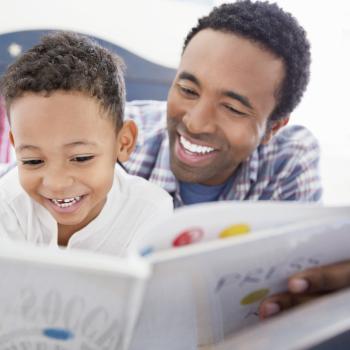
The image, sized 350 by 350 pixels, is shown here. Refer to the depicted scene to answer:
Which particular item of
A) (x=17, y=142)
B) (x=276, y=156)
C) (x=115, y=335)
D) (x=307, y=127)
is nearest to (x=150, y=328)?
(x=115, y=335)

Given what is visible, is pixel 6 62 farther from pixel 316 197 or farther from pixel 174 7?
pixel 316 197

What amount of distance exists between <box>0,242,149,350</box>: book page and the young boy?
0.22m

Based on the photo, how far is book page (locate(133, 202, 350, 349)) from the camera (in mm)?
313

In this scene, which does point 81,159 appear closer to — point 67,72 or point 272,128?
point 67,72

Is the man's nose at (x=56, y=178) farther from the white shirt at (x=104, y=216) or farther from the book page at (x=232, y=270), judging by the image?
the book page at (x=232, y=270)

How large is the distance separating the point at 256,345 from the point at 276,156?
55 centimetres

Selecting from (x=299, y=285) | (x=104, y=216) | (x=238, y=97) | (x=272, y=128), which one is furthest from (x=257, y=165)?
(x=299, y=285)

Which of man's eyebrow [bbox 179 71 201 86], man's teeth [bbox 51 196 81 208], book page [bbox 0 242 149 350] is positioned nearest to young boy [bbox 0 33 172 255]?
man's teeth [bbox 51 196 81 208]

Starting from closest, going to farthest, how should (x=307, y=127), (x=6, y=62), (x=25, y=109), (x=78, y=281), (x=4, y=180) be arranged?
(x=78, y=281)
(x=25, y=109)
(x=4, y=180)
(x=6, y=62)
(x=307, y=127)

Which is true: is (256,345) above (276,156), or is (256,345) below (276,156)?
below

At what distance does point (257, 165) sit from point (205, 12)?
336mm

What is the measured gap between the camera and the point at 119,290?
31 cm

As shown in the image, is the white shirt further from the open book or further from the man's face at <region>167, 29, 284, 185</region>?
the open book

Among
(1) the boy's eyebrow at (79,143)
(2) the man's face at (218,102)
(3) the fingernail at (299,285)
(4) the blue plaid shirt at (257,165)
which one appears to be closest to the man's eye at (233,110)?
(2) the man's face at (218,102)
